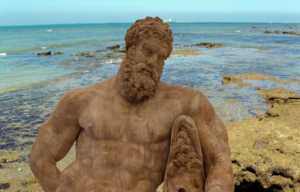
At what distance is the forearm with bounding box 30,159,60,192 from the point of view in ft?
7.06

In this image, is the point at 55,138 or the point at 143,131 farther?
the point at 55,138

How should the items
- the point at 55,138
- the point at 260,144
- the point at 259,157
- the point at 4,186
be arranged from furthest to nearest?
the point at 260,144 → the point at 4,186 → the point at 259,157 → the point at 55,138

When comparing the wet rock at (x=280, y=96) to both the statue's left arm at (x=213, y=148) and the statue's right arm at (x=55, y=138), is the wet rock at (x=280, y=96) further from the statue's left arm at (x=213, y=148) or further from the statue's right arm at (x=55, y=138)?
the statue's right arm at (x=55, y=138)

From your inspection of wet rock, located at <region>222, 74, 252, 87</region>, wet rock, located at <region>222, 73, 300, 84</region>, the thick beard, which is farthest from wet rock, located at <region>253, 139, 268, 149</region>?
wet rock, located at <region>222, 73, 300, 84</region>

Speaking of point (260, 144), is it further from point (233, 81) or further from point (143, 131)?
point (233, 81)

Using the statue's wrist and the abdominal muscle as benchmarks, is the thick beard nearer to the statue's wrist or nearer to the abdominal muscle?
the abdominal muscle

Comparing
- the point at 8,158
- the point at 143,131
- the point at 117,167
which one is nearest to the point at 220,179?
the point at 143,131

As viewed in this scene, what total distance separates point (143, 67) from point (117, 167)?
2.25ft

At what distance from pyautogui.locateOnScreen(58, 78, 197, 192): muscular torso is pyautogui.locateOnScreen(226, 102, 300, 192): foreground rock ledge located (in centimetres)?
303

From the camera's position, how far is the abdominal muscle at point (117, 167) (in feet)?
6.24

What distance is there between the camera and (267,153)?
16.9ft

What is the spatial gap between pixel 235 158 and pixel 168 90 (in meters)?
3.44

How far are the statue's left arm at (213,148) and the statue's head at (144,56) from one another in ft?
1.17

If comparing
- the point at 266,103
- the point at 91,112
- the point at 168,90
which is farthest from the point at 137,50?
the point at 266,103
